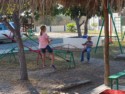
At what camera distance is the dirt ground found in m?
8.59

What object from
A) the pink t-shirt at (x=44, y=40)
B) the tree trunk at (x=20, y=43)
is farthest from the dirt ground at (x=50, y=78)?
the pink t-shirt at (x=44, y=40)

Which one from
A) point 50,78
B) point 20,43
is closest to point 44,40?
point 50,78

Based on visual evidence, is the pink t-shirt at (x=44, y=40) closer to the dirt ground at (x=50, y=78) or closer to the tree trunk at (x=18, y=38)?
the dirt ground at (x=50, y=78)

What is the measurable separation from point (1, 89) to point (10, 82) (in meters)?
0.79

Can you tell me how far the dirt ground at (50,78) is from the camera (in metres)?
8.59

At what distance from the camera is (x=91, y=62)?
13516 millimetres

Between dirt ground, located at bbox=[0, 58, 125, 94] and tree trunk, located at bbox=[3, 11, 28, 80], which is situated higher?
tree trunk, located at bbox=[3, 11, 28, 80]

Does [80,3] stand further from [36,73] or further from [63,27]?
[63,27]

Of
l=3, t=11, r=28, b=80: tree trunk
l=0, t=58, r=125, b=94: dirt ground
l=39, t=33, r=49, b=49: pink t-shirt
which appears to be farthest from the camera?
l=39, t=33, r=49, b=49: pink t-shirt

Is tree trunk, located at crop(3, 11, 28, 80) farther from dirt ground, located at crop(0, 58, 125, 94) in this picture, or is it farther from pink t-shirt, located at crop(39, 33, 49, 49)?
pink t-shirt, located at crop(39, 33, 49, 49)

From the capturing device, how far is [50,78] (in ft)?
32.7

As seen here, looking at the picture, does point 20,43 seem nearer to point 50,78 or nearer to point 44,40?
point 50,78

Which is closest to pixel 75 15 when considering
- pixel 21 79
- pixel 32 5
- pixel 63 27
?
pixel 21 79

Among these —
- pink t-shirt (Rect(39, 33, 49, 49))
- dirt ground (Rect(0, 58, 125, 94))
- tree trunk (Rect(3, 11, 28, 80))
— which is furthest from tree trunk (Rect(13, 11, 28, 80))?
pink t-shirt (Rect(39, 33, 49, 49))
